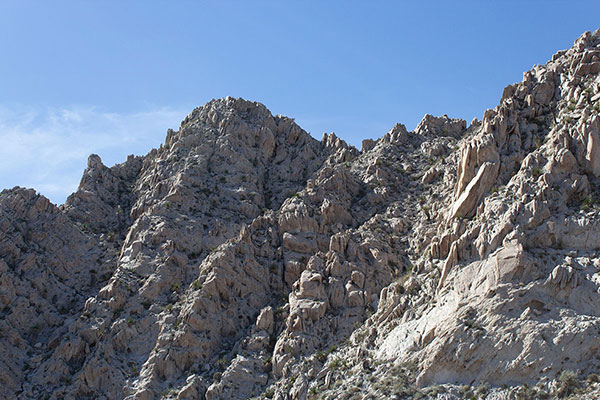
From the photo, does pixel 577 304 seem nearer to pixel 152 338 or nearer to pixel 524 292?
pixel 524 292

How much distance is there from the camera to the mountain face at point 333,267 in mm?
58438

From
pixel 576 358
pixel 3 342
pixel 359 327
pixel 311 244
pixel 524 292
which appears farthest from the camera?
pixel 311 244

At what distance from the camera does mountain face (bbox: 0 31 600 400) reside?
58438 millimetres

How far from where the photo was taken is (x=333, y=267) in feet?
243

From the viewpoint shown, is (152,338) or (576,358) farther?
(152,338)

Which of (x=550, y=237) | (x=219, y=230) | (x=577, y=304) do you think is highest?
(x=219, y=230)

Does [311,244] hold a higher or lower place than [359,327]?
higher

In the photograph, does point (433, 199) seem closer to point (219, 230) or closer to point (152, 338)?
point (219, 230)

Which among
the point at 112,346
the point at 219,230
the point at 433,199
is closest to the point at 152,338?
the point at 112,346

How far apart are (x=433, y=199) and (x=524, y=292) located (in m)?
23.7

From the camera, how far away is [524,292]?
5869 cm

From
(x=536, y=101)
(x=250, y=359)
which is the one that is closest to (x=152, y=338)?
(x=250, y=359)

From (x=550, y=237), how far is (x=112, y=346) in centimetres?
4065

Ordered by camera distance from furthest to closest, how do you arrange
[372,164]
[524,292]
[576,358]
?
[372,164] → [524,292] → [576,358]
